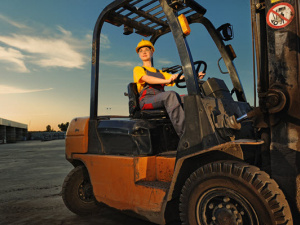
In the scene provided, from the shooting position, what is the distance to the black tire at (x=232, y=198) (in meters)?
2.03

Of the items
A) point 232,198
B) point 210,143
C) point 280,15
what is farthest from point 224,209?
point 280,15

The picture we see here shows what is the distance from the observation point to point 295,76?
2.21 m

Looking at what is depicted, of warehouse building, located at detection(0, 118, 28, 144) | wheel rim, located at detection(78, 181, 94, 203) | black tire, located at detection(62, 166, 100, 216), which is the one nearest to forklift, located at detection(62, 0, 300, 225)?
black tire, located at detection(62, 166, 100, 216)

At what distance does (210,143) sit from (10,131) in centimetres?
6299

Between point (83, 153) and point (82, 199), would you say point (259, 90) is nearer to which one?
point (83, 153)

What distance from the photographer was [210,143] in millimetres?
2498

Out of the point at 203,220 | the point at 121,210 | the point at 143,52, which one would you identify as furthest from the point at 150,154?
the point at 143,52

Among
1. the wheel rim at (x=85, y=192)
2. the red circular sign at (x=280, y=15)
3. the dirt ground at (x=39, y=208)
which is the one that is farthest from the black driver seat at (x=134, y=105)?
the red circular sign at (x=280, y=15)

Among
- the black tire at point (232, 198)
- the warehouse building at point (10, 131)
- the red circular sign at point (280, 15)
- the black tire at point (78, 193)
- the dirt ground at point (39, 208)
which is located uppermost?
the warehouse building at point (10, 131)

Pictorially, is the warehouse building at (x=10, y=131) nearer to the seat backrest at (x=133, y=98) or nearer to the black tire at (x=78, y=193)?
the black tire at (x=78, y=193)

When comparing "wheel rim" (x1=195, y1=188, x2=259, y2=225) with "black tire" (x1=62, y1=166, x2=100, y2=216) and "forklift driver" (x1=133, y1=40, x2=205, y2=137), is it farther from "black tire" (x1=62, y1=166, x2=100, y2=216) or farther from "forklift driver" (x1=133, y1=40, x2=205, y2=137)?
"black tire" (x1=62, y1=166, x2=100, y2=216)

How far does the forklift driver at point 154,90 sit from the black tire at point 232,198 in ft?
2.59

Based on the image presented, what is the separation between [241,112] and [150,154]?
114 centimetres

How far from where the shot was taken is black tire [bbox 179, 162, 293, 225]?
203cm
